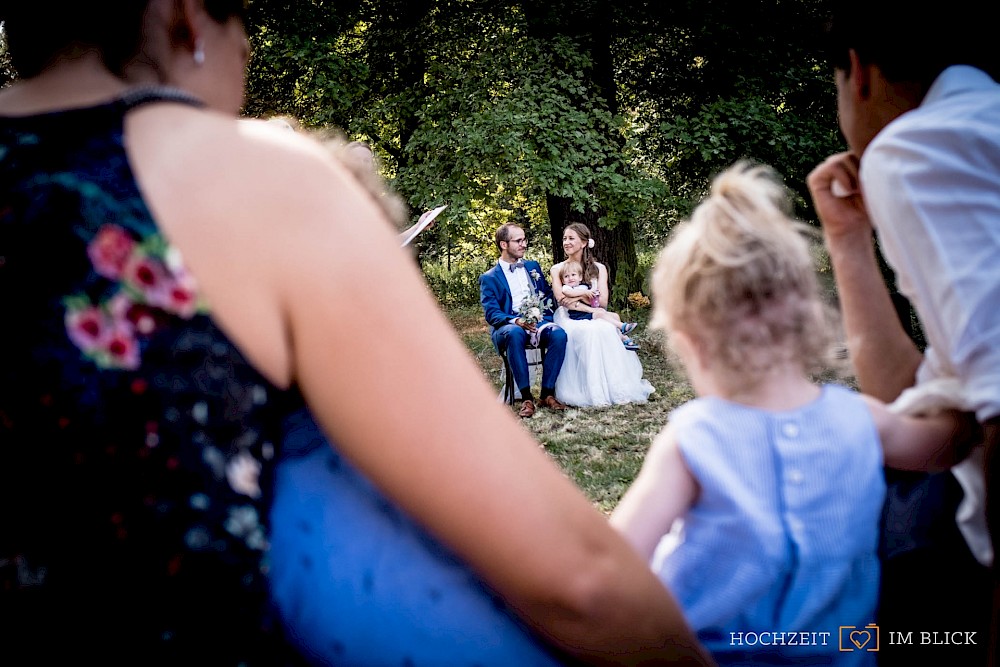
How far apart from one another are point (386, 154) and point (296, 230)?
1603cm

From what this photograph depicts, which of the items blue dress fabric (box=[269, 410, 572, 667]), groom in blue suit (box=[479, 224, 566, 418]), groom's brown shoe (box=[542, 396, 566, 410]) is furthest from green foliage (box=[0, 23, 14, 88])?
groom's brown shoe (box=[542, 396, 566, 410])

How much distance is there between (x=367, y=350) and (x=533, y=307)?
8369 mm

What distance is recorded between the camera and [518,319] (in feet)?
29.3

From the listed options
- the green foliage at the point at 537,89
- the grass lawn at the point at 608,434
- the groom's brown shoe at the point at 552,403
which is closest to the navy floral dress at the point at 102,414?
the grass lawn at the point at 608,434

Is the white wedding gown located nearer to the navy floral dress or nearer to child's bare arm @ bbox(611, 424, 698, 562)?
child's bare arm @ bbox(611, 424, 698, 562)

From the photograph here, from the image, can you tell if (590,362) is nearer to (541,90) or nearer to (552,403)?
(552,403)

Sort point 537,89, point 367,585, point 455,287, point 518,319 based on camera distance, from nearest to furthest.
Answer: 1. point 367,585
2. point 518,319
3. point 537,89
4. point 455,287

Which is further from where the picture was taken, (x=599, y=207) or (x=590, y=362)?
(x=599, y=207)

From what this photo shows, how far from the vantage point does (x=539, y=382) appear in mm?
10102

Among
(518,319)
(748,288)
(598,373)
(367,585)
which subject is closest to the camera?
(367,585)

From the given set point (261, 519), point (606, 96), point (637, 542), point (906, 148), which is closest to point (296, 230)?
point (261, 519)

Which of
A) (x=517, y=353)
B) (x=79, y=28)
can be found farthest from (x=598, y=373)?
(x=79, y=28)

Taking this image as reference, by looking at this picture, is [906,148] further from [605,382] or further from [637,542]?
[605,382]

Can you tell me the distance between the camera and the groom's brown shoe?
871 cm
